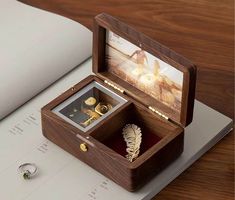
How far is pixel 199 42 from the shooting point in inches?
66.1

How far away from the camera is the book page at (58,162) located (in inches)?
54.7

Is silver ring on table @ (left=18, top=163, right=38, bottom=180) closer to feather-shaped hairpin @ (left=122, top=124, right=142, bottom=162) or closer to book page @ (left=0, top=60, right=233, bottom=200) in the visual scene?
book page @ (left=0, top=60, right=233, bottom=200)

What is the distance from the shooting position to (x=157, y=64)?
1.41 meters

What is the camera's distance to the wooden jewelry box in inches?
53.9

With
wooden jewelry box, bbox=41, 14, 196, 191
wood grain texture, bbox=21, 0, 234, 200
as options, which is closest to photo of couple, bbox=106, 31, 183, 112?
wooden jewelry box, bbox=41, 14, 196, 191

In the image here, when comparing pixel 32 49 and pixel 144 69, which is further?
pixel 32 49

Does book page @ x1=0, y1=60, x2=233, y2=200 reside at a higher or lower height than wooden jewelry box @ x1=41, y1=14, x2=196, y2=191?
lower

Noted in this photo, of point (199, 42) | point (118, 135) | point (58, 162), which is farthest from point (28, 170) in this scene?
point (199, 42)

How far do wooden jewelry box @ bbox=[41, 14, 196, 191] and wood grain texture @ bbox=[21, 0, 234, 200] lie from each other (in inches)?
2.4

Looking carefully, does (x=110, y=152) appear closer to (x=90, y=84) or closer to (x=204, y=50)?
(x=90, y=84)

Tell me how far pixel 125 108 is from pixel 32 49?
0.27 metres

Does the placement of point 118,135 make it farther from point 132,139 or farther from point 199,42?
point 199,42

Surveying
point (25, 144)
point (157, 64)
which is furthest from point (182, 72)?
point (25, 144)

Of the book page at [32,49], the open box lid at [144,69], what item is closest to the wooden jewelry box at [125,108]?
the open box lid at [144,69]
